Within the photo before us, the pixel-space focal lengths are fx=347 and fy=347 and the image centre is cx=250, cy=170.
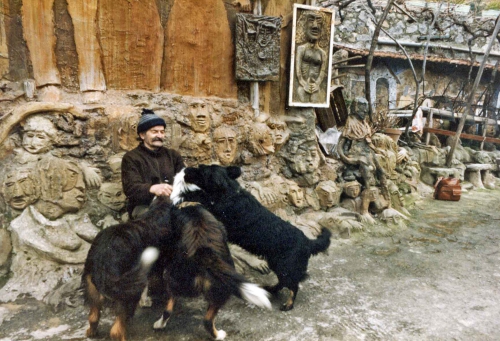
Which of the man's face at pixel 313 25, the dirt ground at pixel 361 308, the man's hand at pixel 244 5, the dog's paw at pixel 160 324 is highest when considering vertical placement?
the man's hand at pixel 244 5

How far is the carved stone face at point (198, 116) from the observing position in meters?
4.66

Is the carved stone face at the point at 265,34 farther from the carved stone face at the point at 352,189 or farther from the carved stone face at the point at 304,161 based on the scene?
the carved stone face at the point at 352,189

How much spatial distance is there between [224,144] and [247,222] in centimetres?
199

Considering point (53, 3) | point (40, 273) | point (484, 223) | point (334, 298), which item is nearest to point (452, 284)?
point (334, 298)

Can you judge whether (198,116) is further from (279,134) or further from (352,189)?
(352,189)

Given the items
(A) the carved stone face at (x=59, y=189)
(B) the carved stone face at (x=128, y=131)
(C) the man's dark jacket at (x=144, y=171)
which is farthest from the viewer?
(B) the carved stone face at (x=128, y=131)

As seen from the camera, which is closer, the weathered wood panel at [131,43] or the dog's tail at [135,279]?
the dog's tail at [135,279]

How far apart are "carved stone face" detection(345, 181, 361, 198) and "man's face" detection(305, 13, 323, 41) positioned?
2507mm

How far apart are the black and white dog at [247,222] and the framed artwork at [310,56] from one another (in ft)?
9.75

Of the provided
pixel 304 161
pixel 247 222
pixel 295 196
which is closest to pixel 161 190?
pixel 247 222

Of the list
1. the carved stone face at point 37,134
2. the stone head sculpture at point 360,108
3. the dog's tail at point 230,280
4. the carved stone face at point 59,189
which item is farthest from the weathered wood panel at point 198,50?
the dog's tail at point 230,280

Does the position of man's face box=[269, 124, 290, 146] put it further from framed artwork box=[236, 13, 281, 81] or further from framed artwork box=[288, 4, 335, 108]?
framed artwork box=[236, 13, 281, 81]

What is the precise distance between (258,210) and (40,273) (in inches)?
88.9

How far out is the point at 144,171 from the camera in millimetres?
3299
